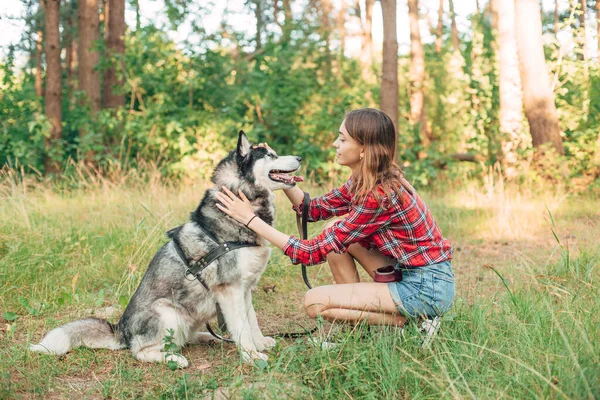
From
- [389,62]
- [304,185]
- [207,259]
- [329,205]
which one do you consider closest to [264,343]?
[207,259]

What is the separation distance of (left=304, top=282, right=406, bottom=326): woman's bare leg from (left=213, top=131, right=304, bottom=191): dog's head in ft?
2.59

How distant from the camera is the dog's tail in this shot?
11.7ft

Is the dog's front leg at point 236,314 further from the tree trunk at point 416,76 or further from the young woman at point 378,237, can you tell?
the tree trunk at point 416,76

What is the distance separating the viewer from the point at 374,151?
3.40 m

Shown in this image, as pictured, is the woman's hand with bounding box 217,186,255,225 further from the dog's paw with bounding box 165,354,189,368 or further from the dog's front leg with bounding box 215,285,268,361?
the dog's paw with bounding box 165,354,189,368

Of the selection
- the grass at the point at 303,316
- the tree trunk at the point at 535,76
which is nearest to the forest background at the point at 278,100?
the tree trunk at the point at 535,76

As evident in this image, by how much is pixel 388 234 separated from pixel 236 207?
3.25 ft

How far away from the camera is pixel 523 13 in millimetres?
10109

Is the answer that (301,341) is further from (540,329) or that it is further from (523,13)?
(523,13)

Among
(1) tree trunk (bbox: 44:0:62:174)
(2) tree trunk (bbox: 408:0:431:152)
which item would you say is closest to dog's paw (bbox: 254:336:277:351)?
(1) tree trunk (bbox: 44:0:62:174)

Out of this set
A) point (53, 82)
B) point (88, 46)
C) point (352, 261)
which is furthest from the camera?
point (88, 46)

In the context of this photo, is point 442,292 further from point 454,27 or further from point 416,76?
point 454,27

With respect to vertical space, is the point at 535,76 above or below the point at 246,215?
above

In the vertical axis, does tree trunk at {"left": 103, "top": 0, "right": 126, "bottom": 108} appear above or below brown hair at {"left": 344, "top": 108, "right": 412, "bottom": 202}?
above
